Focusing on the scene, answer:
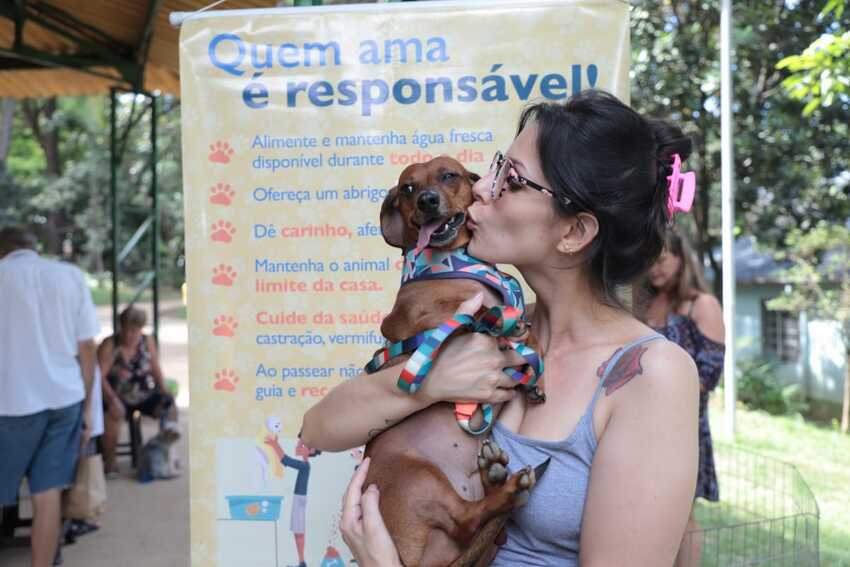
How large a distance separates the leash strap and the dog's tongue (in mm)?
258

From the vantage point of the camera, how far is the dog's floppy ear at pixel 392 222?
85.4 inches

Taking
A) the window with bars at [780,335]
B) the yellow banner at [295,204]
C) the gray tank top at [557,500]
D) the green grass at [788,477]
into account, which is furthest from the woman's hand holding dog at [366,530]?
the window with bars at [780,335]

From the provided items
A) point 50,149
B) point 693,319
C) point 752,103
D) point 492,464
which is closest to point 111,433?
point 693,319

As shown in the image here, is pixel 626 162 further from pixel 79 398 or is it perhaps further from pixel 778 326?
pixel 778 326

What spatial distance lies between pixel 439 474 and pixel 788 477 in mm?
5303

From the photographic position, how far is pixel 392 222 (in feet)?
7.20

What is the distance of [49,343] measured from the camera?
491cm

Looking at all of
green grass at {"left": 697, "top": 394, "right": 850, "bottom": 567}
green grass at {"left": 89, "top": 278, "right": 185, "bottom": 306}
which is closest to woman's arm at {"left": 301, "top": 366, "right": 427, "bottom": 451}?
green grass at {"left": 697, "top": 394, "right": 850, "bottom": 567}

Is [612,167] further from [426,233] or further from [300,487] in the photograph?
[300,487]

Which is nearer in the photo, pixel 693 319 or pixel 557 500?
pixel 557 500

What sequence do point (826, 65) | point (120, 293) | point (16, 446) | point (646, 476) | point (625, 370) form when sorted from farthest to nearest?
point (120, 293) → point (826, 65) → point (16, 446) → point (625, 370) → point (646, 476)

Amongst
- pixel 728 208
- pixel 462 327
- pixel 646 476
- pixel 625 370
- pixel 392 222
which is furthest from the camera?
pixel 728 208

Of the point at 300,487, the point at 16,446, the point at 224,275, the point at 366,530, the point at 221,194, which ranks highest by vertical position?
the point at 221,194

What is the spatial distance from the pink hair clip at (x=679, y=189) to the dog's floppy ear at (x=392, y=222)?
0.69 m
